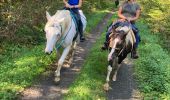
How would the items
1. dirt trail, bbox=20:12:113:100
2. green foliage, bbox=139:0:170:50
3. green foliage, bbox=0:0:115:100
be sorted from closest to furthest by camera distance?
dirt trail, bbox=20:12:113:100, green foliage, bbox=0:0:115:100, green foliage, bbox=139:0:170:50

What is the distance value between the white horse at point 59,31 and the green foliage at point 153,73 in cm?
306

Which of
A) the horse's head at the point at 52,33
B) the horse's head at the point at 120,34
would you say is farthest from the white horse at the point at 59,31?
the horse's head at the point at 120,34

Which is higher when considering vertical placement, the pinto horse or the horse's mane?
the horse's mane

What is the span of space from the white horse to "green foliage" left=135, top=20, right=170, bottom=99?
3.06m

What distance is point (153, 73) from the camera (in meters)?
12.9

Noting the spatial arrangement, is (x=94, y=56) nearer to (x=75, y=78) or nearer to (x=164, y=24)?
(x=75, y=78)

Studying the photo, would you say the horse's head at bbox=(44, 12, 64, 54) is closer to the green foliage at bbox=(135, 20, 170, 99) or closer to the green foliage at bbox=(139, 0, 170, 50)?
the green foliage at bbox=(135, 20, 170, 99)

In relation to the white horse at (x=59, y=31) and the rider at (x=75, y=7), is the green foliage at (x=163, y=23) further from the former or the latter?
the white horse at (x=59, y=31)

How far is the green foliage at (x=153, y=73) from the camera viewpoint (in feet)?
37.6

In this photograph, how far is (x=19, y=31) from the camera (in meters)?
14.9

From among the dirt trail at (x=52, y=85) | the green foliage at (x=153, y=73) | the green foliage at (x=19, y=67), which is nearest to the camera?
the green foliage at (x=19, y=67)

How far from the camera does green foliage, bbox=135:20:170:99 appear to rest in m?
11.5

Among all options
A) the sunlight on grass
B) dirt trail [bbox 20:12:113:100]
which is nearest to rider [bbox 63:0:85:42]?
dirt trail [bbox 20:12:113:100]

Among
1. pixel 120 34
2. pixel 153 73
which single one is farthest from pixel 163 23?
pixel 120 34
